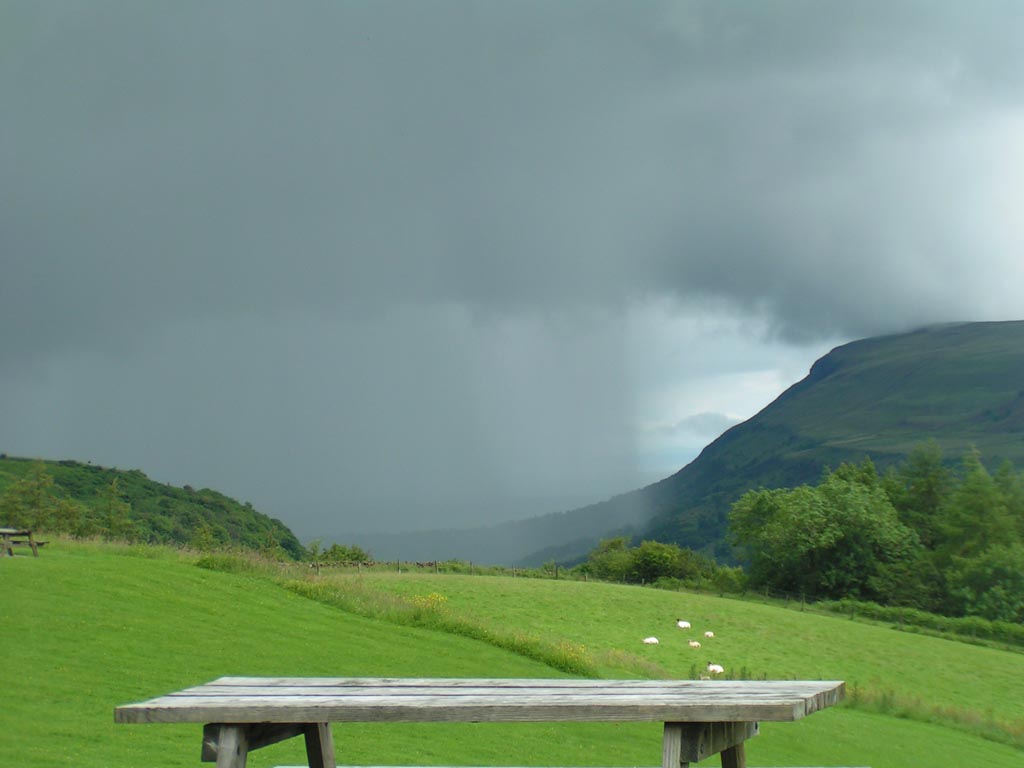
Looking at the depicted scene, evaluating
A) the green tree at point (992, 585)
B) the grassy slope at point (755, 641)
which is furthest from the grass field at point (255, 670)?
the green tree at point (992, 585)

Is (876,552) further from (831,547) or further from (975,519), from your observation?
(975,519)

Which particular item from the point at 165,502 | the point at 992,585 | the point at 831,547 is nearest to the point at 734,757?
the point at 831,547

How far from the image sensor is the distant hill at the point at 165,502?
13538cm

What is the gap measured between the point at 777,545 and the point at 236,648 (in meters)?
83.6

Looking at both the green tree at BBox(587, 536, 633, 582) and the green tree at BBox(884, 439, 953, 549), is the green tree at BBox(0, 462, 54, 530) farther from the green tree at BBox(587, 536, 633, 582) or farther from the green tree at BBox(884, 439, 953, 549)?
the green tree at BBox(884, 439, 953, 549)

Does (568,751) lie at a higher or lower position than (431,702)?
lower

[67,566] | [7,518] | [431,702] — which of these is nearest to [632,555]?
[7,518]

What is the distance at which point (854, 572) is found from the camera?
94.4 m

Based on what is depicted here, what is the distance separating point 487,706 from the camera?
4652 mm

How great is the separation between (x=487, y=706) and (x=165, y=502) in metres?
154

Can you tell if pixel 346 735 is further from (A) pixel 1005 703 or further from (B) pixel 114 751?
(A) pixel 1005 703

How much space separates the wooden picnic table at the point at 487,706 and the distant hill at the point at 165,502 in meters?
132

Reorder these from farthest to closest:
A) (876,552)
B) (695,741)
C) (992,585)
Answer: (876,552)
(992,585)
(695,741)

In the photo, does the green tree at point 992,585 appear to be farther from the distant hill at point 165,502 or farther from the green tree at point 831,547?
the distant hill at point 165,502
